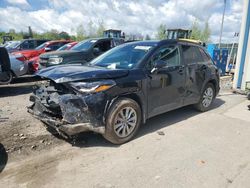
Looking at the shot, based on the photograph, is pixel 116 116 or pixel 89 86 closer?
pixel 89 86

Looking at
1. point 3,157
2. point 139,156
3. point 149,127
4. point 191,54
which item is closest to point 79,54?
point 191,54

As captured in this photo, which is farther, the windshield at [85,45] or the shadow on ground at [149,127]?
the windshield at [85,45]

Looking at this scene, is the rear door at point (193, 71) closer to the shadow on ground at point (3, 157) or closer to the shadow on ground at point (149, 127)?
the shadow on ground at point (149, 127)

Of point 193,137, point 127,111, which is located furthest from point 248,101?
point 127,111

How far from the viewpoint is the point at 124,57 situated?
441cm

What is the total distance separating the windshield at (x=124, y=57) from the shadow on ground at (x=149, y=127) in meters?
1.34

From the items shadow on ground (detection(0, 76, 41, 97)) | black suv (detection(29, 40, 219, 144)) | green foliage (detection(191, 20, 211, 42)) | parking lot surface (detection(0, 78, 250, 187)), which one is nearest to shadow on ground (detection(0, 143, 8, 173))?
parking lot surface (detection(0, 78, 250, 187))

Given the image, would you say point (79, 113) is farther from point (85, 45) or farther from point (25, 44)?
point (25, 44)

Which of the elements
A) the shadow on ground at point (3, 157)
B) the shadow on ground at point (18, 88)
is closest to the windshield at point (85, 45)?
the shadow on ground at point (18, 88)

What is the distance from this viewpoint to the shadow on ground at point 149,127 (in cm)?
389

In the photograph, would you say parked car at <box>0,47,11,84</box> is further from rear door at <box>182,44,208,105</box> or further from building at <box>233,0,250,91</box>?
building at <box>233,0,250,91</box>

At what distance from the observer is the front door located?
13.7 feet

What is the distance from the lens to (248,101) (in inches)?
275

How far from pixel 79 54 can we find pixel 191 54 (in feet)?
15.0
